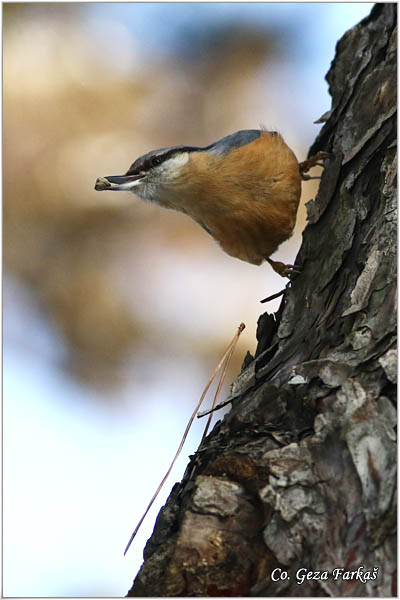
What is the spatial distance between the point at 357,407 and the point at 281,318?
1.97 feet

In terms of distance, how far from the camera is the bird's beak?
250 centimetres

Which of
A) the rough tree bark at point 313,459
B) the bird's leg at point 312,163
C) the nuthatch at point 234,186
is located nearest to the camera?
the rough tree bark at point 313,459

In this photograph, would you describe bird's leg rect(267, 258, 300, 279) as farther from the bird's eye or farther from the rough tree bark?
the bird's eye

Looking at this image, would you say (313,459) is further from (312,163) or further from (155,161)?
(155,161)

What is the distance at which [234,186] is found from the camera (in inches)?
98.3

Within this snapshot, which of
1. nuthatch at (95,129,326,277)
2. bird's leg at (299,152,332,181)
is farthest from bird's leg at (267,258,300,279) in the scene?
bird's leg at (299,152,332,181)

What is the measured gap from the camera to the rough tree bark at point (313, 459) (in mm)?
1247

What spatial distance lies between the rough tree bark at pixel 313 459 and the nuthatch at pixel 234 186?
2.23ft

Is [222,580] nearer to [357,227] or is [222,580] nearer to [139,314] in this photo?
[357,227]

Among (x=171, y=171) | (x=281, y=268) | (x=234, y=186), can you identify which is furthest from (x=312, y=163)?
(x=171, y=171)

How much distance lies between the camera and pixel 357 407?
1.34 m

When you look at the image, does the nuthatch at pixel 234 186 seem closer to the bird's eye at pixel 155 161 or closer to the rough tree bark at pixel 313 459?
the bird's eye at pixel 155 161

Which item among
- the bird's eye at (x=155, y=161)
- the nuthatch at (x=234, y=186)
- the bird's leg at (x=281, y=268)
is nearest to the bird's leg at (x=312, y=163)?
the nuthatch at (x=234, y=186)

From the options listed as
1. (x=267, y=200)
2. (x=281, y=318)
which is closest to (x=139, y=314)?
(x=267, y=200)
